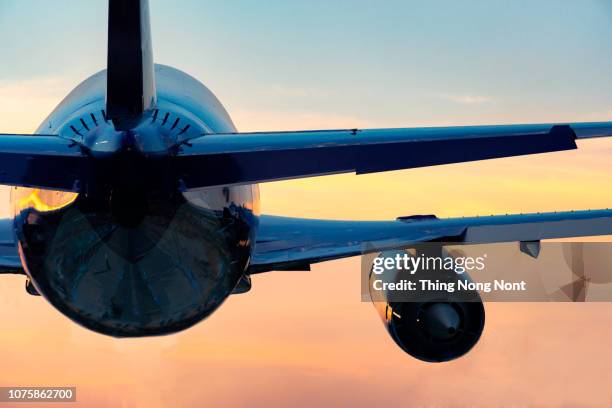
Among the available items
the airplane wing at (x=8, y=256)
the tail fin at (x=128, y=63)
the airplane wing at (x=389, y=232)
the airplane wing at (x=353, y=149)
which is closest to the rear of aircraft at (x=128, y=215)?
the tail fin at (x=128, y=63)

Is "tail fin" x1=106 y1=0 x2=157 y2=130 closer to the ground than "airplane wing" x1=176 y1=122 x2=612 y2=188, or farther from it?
farther from it

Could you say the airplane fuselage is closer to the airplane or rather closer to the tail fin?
the airplane

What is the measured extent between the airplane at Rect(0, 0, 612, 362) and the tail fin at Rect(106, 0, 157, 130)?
12 millimetres

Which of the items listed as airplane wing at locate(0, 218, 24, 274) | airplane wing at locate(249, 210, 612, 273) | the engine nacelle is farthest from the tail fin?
the engine nacelle

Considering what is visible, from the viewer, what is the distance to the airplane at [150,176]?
9148 millimetres

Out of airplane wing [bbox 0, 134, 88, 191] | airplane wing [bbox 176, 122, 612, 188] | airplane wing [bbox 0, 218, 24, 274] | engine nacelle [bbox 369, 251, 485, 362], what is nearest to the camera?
airplane wing [bbox 176, 122, 612, 188]

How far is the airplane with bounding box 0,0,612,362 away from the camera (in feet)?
30.0

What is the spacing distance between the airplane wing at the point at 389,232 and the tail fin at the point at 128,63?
890 cm

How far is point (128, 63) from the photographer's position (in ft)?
31.5

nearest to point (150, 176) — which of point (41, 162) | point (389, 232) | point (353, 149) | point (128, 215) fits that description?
point (128, 215)

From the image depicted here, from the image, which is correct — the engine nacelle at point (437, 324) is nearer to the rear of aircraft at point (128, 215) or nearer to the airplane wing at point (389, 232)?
the airplane wing at point (389, 232)

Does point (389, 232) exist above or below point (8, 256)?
above

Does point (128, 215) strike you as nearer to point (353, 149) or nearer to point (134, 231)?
point (134, 231)

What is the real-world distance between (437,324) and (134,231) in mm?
11671
